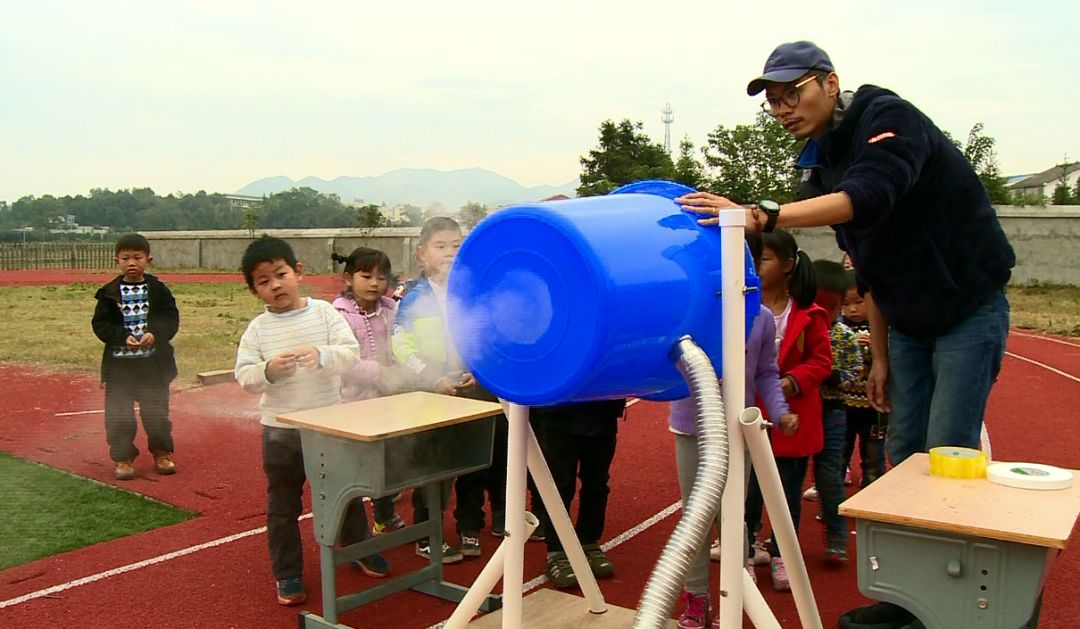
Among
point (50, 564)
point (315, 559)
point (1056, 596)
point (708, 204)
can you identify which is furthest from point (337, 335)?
point (1056, 596)

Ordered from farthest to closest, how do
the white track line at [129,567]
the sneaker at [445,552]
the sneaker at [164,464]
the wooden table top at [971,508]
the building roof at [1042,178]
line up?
1. the building roof at [1042,178]
2. the sneaker at [164,464]
3. the sneaker at [445,552]
4. the white track line at [129,567]
5. the wooden table top at [971,508]

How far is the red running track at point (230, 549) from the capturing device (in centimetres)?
397

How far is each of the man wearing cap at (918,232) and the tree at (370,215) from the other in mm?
1297

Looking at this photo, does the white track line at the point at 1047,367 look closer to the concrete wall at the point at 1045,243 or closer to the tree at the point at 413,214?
the tree at the point at 413,214

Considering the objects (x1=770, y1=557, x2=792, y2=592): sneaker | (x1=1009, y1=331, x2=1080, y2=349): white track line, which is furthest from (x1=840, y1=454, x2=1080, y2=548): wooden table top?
(x1=1009, y1=331, x2=1080, y2=349): white track line

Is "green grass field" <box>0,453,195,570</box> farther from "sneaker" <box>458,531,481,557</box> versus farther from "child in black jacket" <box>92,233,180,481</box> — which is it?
Answer: "sneaker" <box>458,531,481,557</box>

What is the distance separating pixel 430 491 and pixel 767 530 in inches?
75.5

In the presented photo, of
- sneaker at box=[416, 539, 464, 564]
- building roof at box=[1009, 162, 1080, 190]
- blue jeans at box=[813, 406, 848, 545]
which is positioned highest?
building roof at box=[1009, 162, 1080, 190]

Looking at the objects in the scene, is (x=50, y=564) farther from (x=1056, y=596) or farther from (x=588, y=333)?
(x=1056, y=596)

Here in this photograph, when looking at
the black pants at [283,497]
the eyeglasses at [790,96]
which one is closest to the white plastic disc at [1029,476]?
the eyeglasses at [790,96]

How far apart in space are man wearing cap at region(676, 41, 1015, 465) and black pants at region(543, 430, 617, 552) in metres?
1.54

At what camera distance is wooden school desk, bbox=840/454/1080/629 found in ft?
7.36

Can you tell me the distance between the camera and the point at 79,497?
5727 mm

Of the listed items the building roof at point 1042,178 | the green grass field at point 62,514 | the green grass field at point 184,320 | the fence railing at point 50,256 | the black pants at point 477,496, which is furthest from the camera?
the building roof at point 1042,178
